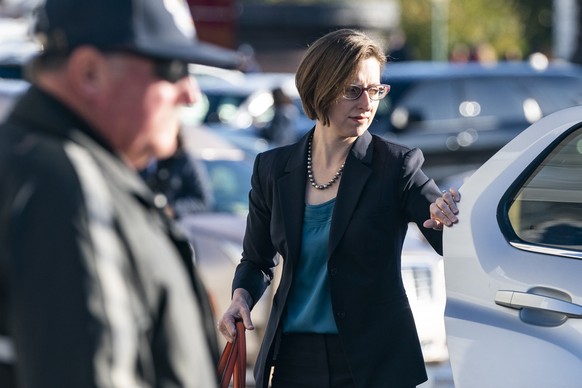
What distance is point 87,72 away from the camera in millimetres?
1929

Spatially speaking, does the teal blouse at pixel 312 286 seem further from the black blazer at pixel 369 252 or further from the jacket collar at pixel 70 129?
the jacket collar at pixel 70 129

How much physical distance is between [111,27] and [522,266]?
1.80 metres

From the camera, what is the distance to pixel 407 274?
721 cm

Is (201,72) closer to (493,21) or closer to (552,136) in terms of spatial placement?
(552,136)

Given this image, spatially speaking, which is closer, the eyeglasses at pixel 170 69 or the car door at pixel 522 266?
the eyeglasses at pixel 170 69

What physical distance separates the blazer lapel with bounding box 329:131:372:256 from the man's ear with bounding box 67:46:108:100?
169cm

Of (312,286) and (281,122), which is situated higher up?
(281,122)

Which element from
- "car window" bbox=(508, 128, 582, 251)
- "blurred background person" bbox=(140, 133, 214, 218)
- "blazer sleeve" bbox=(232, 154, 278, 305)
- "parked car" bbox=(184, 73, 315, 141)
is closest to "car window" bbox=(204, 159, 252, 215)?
"blurred background person" bbox=(140, 133, 214, 218)

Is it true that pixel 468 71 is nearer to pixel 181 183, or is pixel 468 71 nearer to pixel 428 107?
pixel 428 107

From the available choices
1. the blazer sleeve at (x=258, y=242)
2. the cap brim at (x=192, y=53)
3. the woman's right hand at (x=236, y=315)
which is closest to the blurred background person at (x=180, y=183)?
the blazer sleeve at (x=258, y=242)

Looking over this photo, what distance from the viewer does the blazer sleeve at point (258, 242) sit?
3795 mm

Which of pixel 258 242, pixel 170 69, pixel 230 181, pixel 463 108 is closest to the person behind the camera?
pixel 170 69

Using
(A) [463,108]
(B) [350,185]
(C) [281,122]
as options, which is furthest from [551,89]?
(B) [350,185]

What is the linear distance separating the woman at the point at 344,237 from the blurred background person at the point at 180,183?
3.55 meters
